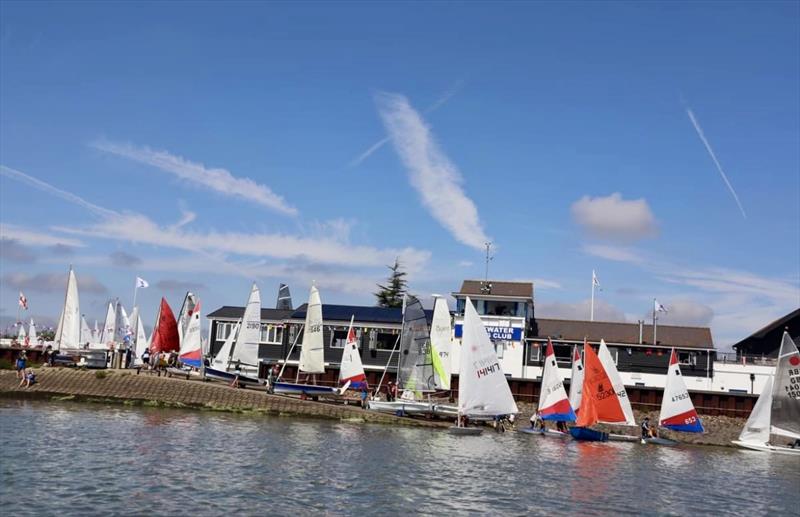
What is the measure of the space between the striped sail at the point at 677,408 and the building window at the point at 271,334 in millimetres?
34872

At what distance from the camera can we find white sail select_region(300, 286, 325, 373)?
5778 cm

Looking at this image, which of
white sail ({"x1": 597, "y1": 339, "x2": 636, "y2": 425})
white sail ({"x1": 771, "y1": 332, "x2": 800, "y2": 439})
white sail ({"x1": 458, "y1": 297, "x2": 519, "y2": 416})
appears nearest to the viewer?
white sail ({"x1": 458, "y1": 297, "x2": 519, "y2": 416})

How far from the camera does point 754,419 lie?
51594 mm

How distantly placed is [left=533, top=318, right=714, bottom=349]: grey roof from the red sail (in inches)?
1336

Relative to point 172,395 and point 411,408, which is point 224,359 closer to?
point 172,395

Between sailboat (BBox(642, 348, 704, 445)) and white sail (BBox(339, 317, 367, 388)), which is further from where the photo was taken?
white sail (BBox(339, 317, 367, 388))

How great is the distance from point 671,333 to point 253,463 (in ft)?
172

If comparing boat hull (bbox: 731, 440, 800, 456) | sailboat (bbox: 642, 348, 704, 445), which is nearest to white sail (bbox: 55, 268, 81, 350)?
sailboat (bbox: 642, 348, 704, 445)

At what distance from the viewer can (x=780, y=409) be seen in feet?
165

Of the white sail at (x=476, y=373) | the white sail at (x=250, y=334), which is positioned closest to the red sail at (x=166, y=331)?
the white sail at (x=250, y=334)

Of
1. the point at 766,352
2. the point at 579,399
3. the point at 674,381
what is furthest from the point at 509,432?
the point at 766,352

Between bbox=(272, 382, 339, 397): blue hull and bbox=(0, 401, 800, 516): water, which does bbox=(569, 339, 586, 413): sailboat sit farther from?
bbox=(272, 382, 339, 397): blue hull

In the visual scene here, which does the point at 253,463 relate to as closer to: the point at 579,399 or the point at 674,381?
the point at 579,399

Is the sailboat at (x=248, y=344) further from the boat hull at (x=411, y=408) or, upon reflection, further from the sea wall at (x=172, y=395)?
the boat hull at (x=411, y=408)
